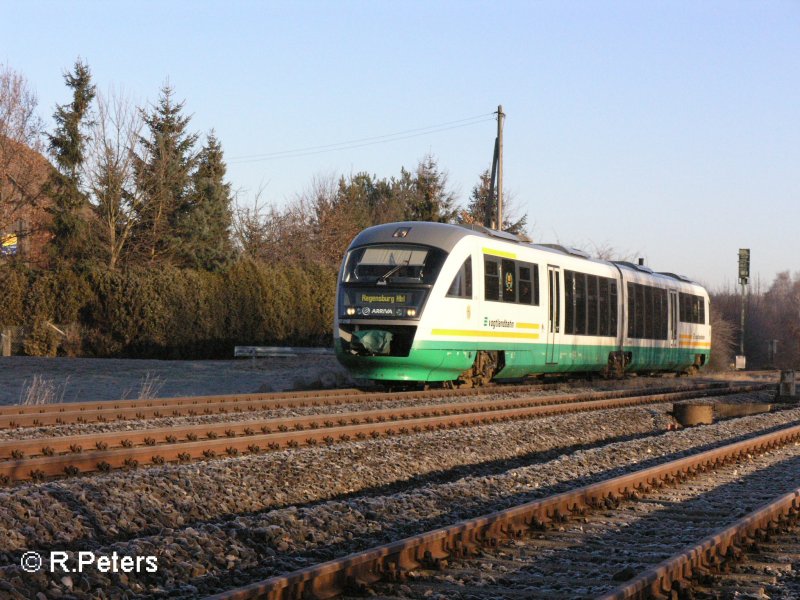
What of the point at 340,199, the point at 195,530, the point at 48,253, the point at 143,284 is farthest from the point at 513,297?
the point at 340,199

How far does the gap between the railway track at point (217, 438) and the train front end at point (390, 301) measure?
1.47 m

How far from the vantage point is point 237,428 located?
13016 mm

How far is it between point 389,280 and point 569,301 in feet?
20.9

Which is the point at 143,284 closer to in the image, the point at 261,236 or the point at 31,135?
the point at 31,135

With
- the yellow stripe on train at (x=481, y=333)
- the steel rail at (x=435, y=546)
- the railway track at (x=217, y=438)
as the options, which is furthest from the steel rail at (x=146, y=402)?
the steel rail at (x=435, y=546)

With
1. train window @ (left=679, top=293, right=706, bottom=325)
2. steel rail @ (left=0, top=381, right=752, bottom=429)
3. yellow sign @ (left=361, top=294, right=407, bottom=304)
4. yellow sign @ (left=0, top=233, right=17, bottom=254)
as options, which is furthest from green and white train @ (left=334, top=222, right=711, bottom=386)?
yellow sign @ (left=0, top=233, right=17, bottom=254)

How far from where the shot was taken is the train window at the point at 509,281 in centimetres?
2116

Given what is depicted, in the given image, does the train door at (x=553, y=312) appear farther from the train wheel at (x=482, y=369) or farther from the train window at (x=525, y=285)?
the train wheel at (x=482, y=369)

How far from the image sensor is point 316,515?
744 centimetres

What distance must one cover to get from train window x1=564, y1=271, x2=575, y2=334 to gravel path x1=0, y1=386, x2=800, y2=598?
414 inches

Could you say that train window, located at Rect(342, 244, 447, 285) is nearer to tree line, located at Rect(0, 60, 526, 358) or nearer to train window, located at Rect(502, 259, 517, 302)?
train window, located at Rect(502, 259, 517, 302)

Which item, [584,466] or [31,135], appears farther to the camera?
[31,135]

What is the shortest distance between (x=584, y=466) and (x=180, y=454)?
410cm

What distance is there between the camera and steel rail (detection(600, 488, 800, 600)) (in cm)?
559
